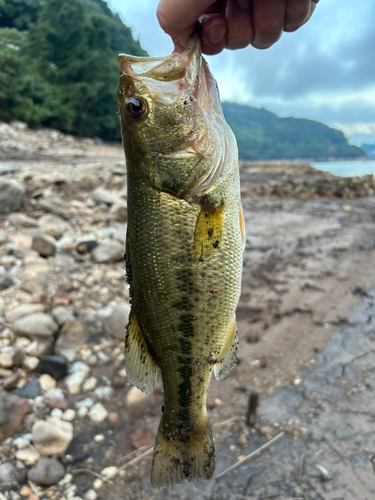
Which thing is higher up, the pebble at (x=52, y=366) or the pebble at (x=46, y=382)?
the pebble at (x=52, y=366)

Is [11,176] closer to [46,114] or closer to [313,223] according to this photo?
[313,223]

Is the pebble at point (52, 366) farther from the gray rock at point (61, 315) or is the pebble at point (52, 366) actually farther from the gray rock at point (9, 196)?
the gray rock at point (9, 196)

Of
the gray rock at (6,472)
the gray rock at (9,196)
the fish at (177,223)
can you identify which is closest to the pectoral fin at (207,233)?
the fish at (177,223)

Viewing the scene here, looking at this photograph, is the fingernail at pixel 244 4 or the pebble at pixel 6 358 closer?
the fingernail at pixel 244 4

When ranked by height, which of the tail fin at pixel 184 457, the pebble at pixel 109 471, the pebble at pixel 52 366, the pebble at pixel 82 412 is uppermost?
the tail fin at pixel 184 457

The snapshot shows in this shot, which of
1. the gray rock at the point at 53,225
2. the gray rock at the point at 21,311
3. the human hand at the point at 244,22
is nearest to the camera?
the human hand at the point at 244,22

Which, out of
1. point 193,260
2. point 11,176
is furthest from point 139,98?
point 11,176
